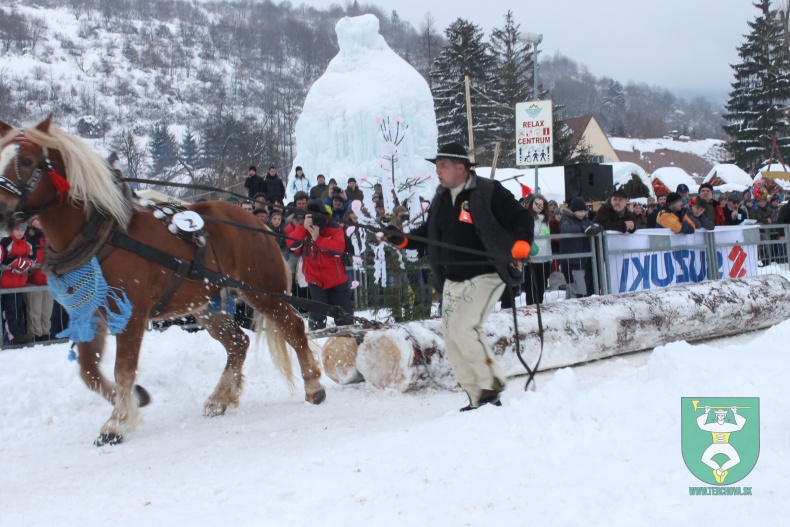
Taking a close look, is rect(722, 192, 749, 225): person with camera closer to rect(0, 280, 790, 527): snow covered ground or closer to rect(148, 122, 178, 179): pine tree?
rect(0, 280, 790, 527): snow covered ground

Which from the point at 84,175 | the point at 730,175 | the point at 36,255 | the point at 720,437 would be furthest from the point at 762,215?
the point at 730,175

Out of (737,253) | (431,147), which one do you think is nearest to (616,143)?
(431,147)

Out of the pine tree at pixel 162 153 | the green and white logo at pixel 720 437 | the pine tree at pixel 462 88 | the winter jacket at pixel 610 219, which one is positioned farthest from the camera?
the pine tree at pixel 162 153

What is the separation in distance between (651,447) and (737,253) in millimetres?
8560

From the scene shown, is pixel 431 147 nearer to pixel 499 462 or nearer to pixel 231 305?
pixel 231 305

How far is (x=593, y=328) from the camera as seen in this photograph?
7.15m

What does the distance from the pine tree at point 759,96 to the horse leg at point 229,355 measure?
45.4 metres

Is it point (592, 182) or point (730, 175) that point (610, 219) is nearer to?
point (592, 182)

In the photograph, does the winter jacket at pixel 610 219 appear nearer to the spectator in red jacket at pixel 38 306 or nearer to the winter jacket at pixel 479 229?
the winter jacket at pixel 479 229

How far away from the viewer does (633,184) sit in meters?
30.0

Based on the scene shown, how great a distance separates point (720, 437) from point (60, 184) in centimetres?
403

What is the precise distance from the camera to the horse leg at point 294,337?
5.97 metres

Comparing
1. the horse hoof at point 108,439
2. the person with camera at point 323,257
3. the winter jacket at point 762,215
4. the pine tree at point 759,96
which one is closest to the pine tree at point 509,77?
the pine tree at point 759,96

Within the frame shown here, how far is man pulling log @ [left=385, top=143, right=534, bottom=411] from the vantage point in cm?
496
